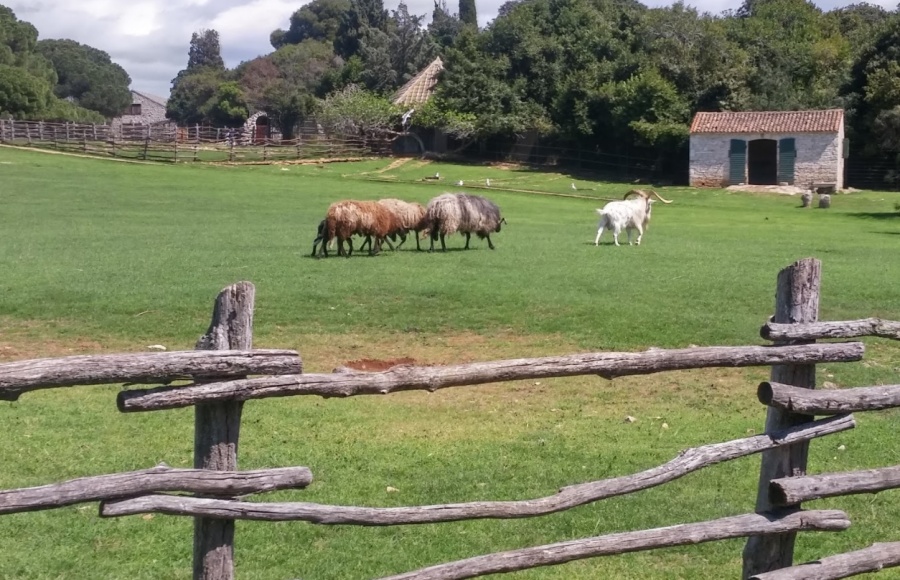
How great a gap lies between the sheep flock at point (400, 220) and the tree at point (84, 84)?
11874cm

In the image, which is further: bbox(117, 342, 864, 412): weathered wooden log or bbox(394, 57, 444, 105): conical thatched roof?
bbox(394, 57, 444, 105): conical thatched roof

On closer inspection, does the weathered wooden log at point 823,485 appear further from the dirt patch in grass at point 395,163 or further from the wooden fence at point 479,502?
the dirt patch in grass at point 395,163

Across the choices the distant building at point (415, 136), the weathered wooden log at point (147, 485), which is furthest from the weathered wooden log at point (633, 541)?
the distant building at point (415, 136)

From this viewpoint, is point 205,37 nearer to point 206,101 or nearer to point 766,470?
point 206,101

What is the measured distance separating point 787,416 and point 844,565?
853 millimetres

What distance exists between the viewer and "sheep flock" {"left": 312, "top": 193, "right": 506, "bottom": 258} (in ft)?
75.4

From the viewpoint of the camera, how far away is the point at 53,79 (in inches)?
4149

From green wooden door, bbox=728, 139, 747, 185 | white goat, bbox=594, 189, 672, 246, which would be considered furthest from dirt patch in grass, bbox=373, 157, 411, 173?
white goat, bbox=594, 189, 672, 246

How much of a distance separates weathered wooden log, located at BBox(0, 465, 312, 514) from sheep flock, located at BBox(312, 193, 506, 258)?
18.2 m

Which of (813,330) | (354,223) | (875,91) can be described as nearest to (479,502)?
(813,330)

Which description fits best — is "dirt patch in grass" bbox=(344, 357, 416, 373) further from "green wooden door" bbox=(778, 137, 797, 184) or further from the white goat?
"green wooden door" bbox=(778, 137, 797, 184)

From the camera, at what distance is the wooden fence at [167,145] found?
6162 centimetres

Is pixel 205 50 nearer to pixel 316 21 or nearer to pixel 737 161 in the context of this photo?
pixel 316 21

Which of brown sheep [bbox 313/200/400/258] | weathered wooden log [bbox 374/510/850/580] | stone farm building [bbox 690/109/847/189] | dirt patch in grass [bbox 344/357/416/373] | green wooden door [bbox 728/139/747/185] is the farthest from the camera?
green wooden door [bbox 728/139/747/185]
